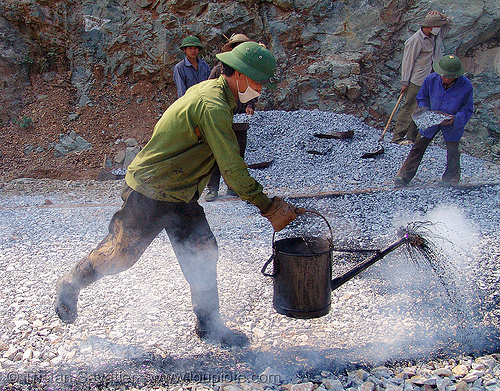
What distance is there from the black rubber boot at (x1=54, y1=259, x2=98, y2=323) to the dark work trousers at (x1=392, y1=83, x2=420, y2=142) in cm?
711

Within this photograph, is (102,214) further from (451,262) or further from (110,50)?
(110,50)

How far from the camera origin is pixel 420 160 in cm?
620

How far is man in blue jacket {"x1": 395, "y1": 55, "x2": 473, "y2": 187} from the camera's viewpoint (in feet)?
18.6

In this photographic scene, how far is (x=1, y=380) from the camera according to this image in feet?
8.21

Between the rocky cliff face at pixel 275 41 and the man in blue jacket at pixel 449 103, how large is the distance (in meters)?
4.58

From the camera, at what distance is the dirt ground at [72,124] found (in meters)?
9.18

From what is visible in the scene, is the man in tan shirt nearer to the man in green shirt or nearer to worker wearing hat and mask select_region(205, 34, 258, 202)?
worker wearing hat and mask select_region(205, 34, 258, 202)

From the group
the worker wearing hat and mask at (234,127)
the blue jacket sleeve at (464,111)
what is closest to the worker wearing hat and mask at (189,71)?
the worker wearing hat and mask at (234,127)

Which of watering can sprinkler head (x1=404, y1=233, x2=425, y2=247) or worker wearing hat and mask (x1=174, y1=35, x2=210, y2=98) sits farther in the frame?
worker wearing hat and mask (x1=174, y1=35, x2=210, y2=98)

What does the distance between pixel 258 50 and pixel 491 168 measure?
6746 mm

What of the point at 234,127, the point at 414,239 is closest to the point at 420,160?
the point at 234,127

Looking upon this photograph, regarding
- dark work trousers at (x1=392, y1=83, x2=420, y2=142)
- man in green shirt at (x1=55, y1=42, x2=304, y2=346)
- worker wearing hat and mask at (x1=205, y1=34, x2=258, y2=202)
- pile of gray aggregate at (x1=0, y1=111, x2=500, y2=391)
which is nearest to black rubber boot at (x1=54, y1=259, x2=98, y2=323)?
man in green shirt at (x1=55, y1=42, x2=304, y2=346)

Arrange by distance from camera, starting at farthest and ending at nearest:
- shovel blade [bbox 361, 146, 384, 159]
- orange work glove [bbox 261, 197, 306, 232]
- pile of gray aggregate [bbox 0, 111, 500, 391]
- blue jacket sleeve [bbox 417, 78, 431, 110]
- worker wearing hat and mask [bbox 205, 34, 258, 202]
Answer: shovel blade [bbox 361, 146, 384, 159] < blue jacket sleeve [bbox 417, 78, 431, 110] < worker wearing hat and mask [bbox 205, 34, 258, 202] < pile of gray aggregate [bbox 0, 111, 500, 391] < orange work glove [bbox 261, 197, 306, 232]

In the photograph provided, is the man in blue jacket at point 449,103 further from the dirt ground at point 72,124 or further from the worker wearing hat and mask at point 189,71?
the dirt ground at point 72,124
